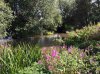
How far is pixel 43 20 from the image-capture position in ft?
84.3

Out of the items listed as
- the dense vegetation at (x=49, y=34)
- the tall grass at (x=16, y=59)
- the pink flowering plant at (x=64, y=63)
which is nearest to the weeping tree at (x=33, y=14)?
the dense vegetation at (x=49, y=34)

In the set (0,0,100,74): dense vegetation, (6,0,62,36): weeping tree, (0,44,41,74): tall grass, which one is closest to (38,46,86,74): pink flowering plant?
(0,0,100,74): dense vegetation

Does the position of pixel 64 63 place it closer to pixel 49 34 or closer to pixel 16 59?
pixel 16 59

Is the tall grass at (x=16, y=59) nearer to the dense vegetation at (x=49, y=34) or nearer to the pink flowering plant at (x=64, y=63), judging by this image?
the dense vegetation at (x=49, y=34)

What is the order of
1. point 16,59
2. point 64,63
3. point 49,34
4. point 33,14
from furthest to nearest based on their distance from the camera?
point 49,34
point 33,14
point 16,59
point 64,63

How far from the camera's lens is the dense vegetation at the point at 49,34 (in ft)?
17.7

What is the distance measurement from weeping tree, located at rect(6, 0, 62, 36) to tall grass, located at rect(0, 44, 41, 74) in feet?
59.9

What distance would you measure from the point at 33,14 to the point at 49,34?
22.9 ft

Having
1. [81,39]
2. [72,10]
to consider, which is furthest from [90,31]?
[72,10]

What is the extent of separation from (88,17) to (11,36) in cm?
1367

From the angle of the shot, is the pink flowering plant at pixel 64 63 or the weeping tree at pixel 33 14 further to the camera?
the weeping tree at pixel 33 14

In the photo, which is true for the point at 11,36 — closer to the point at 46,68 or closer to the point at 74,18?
the point at 74,18

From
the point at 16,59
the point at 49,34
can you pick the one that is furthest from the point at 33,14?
the point at 16,59

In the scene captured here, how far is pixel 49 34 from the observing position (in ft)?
106
